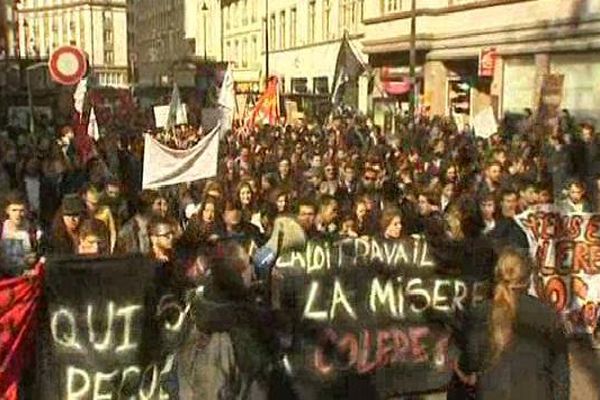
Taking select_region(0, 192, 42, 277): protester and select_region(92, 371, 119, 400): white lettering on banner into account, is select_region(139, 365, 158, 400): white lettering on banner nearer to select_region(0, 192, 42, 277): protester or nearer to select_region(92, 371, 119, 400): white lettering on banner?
select_region(92, 371, 119, 400): white lettering on banner

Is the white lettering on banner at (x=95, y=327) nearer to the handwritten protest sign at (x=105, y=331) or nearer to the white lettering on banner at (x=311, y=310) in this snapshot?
the handwritten protest sign at (x=105, y=331)

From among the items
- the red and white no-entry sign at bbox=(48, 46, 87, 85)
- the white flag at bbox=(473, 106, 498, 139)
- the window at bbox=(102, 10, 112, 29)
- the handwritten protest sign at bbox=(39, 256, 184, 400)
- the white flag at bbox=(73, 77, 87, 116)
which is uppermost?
the window at bbox=(102, 10, 112, 29)

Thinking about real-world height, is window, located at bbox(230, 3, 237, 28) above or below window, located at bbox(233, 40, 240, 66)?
above

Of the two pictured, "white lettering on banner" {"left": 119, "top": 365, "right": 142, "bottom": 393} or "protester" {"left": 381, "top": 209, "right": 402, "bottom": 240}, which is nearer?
"white lettering on banner" {"left": 119, "top": 365, "right": 142, "bottom": 393}

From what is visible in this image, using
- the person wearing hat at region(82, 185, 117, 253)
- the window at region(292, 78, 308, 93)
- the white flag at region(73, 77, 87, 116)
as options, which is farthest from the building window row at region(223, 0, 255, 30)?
the person wearing hat at region(82, 185, 117, 253)

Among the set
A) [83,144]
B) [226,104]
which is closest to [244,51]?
[226,104]

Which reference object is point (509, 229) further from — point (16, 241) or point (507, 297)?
point (16, 241)

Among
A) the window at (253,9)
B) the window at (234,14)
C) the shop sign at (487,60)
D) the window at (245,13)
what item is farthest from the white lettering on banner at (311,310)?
the window at (234,14)

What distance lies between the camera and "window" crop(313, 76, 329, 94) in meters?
43.1

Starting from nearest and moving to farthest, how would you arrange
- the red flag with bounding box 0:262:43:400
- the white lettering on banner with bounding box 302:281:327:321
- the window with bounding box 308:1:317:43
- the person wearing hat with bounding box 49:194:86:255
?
→ the red flag with bounding box 0:262:43:400
the white lettering on banner with bounding box 302:281:327:321
the person wearing hat with bounding box 49:194:86:255
the window with bounding box 308:1:317:43

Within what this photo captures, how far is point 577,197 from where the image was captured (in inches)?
311

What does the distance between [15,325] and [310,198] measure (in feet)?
11.1

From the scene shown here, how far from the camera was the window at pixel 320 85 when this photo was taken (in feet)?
141

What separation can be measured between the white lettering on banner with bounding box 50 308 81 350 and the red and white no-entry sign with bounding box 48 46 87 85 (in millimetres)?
9872
